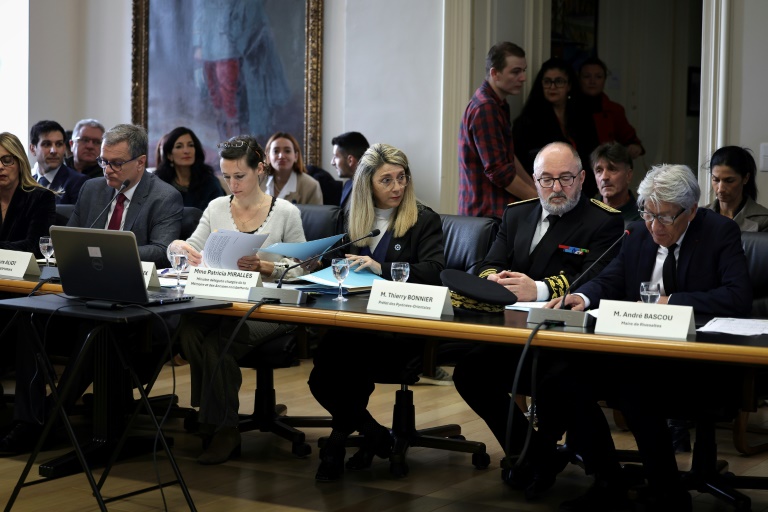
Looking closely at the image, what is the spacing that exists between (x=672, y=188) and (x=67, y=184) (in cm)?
390

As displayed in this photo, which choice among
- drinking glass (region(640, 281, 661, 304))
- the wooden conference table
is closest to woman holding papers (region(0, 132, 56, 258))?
the wooden conference table

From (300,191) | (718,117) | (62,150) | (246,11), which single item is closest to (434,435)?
(718,117)

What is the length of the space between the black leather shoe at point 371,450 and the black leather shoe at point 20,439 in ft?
3.70

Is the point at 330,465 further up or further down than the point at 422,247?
further down

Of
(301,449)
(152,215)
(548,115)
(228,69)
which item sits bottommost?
(301,449)

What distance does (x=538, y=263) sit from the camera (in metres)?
3.46

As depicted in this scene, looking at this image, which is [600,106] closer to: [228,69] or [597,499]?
[228,69]

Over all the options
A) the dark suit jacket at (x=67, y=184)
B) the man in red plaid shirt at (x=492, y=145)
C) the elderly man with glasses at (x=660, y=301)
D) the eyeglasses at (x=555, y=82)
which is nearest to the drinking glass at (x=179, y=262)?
the elderly man with glasses at (x=660, y=301)

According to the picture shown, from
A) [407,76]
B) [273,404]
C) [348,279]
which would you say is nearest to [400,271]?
[348,279]

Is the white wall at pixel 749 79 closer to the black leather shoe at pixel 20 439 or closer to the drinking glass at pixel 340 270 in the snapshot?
the drinking glass at pixel 340 270

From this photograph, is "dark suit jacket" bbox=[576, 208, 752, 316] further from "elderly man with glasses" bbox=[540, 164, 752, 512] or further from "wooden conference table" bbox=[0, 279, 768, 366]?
"wooden conference table" bbox=[0, 279, 768, 366]

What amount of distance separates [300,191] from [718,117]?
2408mm

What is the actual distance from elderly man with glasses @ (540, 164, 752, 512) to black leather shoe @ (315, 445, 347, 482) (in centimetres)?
73

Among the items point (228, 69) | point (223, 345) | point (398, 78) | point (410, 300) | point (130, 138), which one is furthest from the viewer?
point (228, 69)
